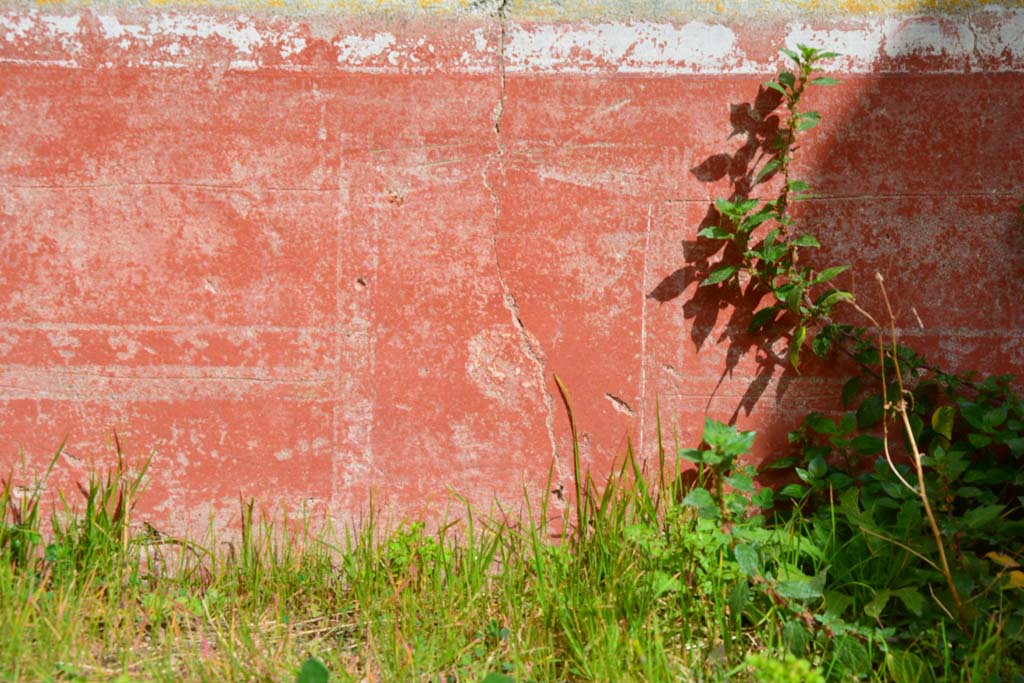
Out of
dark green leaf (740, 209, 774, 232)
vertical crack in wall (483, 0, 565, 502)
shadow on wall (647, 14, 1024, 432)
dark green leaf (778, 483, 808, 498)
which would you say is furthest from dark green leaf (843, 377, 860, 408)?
vertical crack in wall (483, 0, 565, 502)

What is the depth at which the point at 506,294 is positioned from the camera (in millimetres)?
2410

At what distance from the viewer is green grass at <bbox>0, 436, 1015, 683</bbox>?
1997 millimetres

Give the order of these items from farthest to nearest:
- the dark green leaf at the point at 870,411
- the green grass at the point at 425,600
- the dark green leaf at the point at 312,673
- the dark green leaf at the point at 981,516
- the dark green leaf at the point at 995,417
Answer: the dark green leaf at the point at 870,411, the dark green leaf at the point at 995,417, the dark green leaf at the point at 981,516, the green grass at the point at 425,600, the dark green leaf at the point at 312,673

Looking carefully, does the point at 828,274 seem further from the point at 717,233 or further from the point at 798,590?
the point at 798,590

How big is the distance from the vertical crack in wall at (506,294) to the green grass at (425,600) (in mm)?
184

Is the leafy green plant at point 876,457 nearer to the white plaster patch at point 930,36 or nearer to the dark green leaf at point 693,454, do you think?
the dark green leaf at point 693,454

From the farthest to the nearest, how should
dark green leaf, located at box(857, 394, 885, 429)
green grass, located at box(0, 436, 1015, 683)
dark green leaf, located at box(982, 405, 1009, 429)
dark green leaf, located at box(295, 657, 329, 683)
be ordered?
1. dark green leaf, located at box(857, 394, 885, 429)
2. dark green leaf, located at box(982, 405, 1009, 429)
3. green grass, located at box(0, 436, 1015, 683)
4. dark green leaf, located at box(295, 657, 329, 683)

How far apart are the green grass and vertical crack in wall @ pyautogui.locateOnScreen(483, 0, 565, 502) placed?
184 mm

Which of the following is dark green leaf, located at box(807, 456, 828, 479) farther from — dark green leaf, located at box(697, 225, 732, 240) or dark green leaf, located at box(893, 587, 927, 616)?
dark green leaf, located at box(697, 225, 732, 240)

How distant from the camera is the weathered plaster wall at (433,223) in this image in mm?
A: 2344

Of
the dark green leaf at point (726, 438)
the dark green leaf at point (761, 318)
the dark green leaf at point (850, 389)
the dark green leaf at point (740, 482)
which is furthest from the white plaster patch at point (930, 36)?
the dark green leaf at point (740, 482)

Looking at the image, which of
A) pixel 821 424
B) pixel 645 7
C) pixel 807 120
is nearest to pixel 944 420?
pixel 821 424

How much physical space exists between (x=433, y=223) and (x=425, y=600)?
0.98 metres

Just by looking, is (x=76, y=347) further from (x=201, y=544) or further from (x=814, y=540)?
(x=814, y=540)
